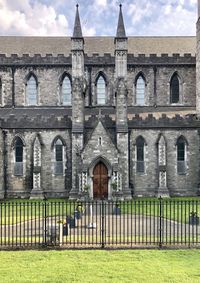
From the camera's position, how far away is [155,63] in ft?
128

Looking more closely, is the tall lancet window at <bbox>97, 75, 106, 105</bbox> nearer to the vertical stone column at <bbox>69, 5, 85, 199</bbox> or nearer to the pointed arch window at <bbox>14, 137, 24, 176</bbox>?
the vertical stone column at <bbox>69, 5, 85, 199</bbox>

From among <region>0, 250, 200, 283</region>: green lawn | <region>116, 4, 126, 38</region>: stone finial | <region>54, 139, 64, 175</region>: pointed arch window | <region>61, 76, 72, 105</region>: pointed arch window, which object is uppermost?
<region>116, 4, 126, 38</region>: stone finial

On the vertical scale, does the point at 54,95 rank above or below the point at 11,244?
above

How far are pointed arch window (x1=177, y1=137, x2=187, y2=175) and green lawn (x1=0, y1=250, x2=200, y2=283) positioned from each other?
2111 centimetres

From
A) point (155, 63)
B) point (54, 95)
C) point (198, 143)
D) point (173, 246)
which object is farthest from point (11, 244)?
point (155, 63)

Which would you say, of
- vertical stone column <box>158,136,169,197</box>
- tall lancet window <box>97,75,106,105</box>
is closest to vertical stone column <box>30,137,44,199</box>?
tall lancet window <box>97,75,106,105</box>

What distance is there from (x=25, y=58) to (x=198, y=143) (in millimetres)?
18933

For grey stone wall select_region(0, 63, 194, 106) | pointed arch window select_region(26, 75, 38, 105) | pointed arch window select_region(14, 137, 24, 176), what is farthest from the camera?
pointed arch window select_region(26, 75, 38, 105)

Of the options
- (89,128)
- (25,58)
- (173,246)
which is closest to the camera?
(173,246)

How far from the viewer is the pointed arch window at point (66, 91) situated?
39.5 meters

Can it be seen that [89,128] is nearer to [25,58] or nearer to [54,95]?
[54,95]

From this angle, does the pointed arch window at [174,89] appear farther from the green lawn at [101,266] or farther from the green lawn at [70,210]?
the green lawn at [101,266]

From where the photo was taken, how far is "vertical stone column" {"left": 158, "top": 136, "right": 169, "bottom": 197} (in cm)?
3397

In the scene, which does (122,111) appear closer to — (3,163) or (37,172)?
(37,172)
